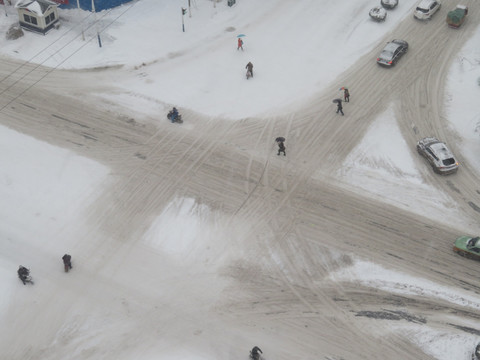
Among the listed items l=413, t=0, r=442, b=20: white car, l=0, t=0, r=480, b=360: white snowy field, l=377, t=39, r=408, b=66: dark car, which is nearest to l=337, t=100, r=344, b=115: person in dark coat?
l=0, t=0, r=480, b=360: white snowy field

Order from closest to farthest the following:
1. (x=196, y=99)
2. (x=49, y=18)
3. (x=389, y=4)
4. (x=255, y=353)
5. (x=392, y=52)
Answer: (x=255, y=353) → (x=196, y=99) → (x=392, y=52) → (x=49, y=18) → (x=389, y=4)

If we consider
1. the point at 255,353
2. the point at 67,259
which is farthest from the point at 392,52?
the point at 67,259

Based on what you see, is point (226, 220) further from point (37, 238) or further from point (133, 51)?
point (133, 51)

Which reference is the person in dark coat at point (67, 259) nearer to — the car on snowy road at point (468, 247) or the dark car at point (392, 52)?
the car on snowy road at point (468, 247)

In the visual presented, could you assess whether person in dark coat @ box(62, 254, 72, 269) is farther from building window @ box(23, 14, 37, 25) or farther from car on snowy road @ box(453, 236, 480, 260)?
building window @ box(23, 14, 37, 25)

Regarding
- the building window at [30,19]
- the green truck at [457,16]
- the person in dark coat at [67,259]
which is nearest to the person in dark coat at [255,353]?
the person in dark coat at [67,259]

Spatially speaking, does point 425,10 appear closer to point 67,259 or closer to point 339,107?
point 339,107
